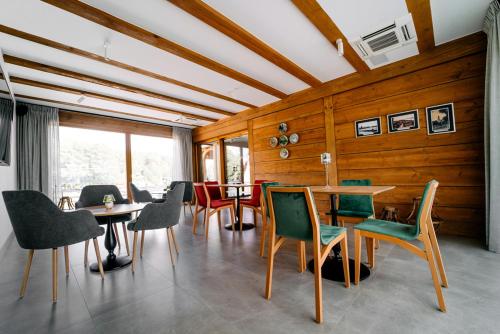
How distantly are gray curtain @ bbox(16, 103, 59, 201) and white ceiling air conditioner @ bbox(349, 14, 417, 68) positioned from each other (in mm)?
6108

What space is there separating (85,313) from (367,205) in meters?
2.73

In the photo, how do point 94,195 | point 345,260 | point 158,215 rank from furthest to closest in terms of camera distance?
point 94,195
point 158,215
point 345,260

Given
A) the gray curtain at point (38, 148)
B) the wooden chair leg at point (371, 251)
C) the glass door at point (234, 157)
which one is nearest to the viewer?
the wooden chair leg at point (371, 251)

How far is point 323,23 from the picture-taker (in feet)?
7.59

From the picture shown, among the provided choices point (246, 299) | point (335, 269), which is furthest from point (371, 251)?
point (246, 299)

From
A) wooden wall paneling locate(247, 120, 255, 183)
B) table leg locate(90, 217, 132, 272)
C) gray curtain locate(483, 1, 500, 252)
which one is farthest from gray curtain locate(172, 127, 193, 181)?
gray curtain locate(483, 1, 500, 252)

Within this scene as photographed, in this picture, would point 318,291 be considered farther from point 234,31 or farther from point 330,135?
point 330,135

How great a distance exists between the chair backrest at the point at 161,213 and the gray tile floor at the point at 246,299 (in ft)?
1.45

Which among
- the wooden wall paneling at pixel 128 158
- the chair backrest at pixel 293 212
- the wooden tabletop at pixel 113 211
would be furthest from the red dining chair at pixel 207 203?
the wooden wall paneling at pixel 128 158

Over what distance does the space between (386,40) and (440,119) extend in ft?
4.42

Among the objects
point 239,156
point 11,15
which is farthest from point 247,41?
point 239,156

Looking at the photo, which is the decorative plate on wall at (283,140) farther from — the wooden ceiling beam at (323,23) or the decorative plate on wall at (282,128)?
the wooden ceiling beam at (323,23)

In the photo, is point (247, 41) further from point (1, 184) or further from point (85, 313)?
point (1, 184)

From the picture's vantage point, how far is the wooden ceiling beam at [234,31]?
2.00 m
